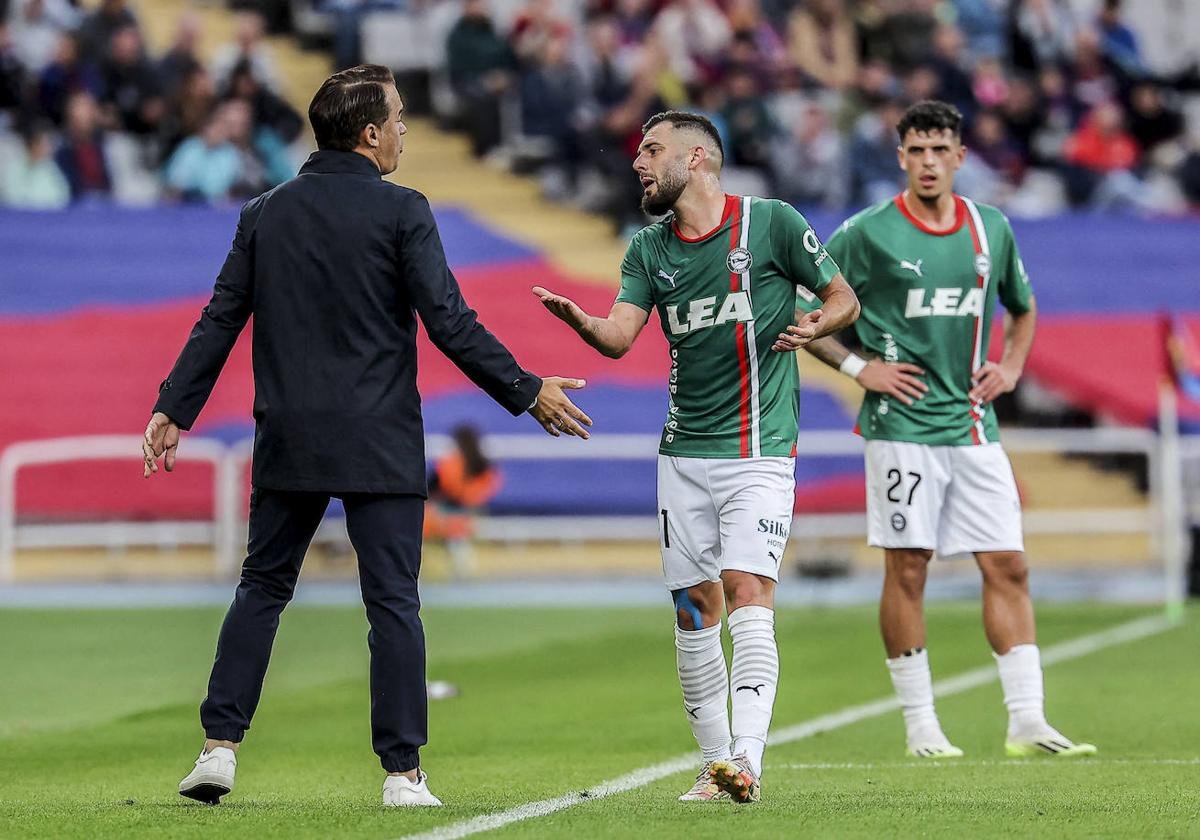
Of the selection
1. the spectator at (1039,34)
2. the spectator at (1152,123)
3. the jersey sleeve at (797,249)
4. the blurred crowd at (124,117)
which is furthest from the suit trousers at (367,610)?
the spectator at (1039,34)

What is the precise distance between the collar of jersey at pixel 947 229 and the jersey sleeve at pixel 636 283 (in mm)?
2024

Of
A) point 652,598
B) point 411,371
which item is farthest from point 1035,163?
point 411,371

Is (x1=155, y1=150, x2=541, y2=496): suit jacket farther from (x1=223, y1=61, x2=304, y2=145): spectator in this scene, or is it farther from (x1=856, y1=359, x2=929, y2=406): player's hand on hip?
(x1=223, y1=61, x2=304, y2=145): spectator

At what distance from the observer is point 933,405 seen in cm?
913

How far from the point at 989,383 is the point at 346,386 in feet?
11.0

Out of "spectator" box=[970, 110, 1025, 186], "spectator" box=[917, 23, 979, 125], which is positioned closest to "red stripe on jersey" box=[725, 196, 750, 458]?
"spectator" box=[970, 110, 1025, 186]

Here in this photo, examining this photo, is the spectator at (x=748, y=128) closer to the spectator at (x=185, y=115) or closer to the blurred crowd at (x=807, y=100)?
the blurred crowd at (x=807, y=100)

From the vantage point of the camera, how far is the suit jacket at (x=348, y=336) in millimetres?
6766

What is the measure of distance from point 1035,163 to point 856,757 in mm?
18462

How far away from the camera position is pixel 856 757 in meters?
8.84

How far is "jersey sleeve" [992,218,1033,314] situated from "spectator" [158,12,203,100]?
15068 mm

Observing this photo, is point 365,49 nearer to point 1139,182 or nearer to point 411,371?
point 1139,182

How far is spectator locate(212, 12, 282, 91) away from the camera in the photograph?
23.5 meters

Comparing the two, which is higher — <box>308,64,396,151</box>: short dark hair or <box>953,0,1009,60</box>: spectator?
<box>953,0,1009,60</box>: spectator
